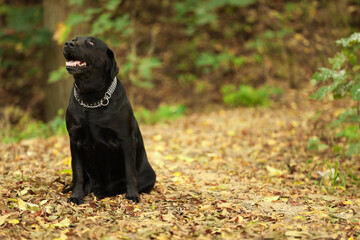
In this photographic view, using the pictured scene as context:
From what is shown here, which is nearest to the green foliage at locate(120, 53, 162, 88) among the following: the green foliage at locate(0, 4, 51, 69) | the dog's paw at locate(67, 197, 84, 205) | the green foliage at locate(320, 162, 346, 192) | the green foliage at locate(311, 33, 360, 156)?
the green foliage at locate(0, 4, 51, 69)

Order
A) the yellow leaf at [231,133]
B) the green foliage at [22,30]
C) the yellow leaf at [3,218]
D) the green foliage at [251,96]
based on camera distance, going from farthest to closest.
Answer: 1. the green foliage at [251,96]
2. the green foliage at [22,30]
3. the yellow leaf at [231,133]
4. the yellow leaf at [3,218]

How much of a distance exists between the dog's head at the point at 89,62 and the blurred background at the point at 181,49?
5.24 metres

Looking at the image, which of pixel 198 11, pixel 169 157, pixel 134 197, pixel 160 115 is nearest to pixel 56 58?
pixel 160 115

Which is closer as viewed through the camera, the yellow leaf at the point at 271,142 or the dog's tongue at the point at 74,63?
the dog's tongue at the point at 74,63

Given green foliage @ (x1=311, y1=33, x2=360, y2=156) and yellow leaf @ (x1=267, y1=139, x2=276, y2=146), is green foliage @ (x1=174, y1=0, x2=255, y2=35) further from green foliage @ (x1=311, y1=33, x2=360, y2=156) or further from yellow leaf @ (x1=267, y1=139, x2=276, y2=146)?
green foliage @ (x1=311, y1=33, x2=360, y2=156)

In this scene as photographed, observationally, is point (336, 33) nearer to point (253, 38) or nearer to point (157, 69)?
point (253, 38)

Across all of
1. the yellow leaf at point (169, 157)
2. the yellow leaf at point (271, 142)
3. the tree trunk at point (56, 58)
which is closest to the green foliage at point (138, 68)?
the tree trunk at point (56, 58)

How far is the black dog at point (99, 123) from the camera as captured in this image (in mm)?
3740

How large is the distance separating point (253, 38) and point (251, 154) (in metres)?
6.49

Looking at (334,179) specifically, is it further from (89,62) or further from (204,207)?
(89,62)

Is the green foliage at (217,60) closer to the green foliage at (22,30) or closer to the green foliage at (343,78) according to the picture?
the green foliage at (22,30)

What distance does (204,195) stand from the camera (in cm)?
421

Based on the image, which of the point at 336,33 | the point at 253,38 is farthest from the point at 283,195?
the point at 253,38

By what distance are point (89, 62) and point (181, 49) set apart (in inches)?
358
